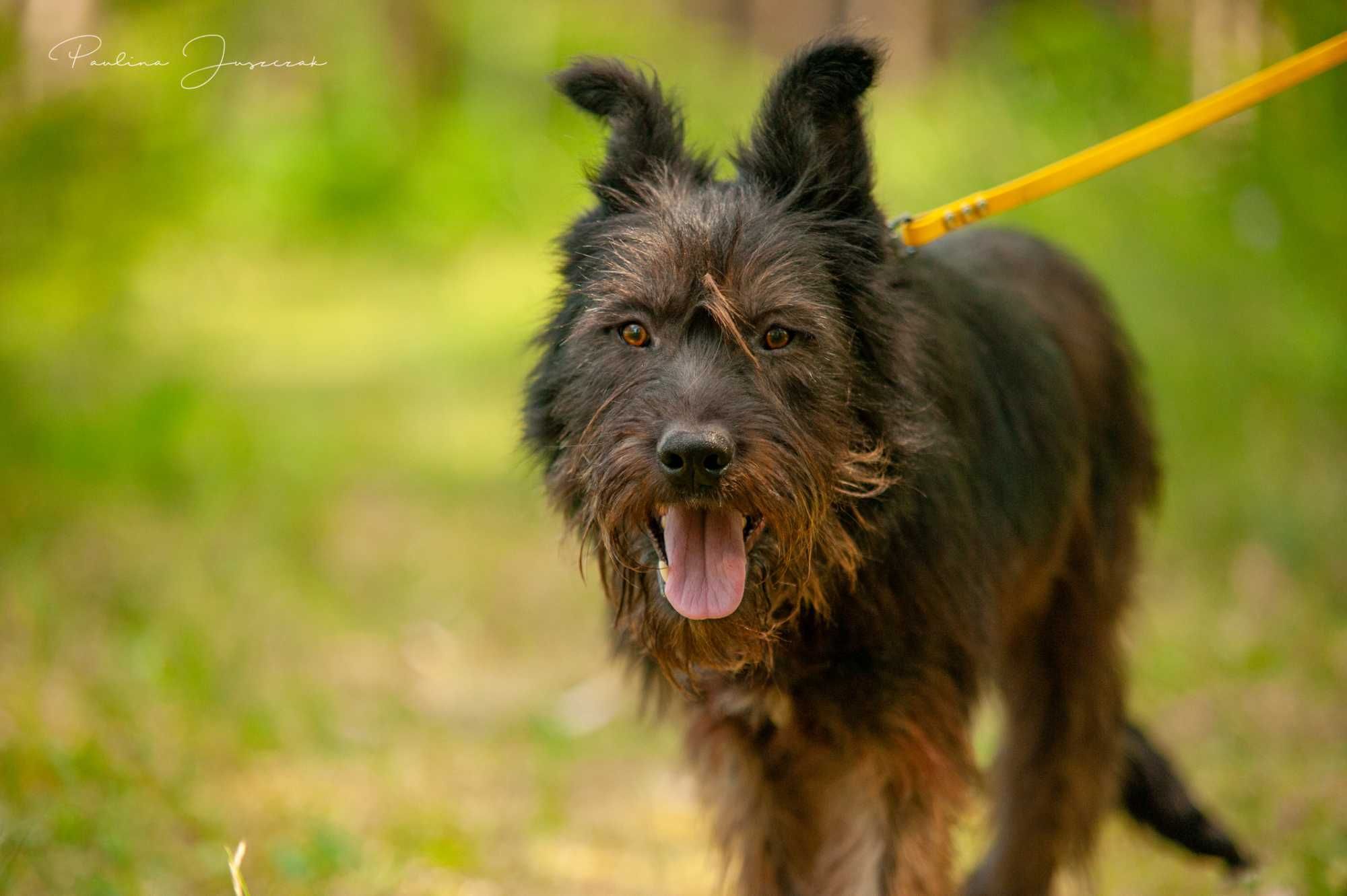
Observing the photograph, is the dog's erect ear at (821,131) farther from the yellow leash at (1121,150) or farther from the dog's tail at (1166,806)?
the dog's tail at (1166,806)

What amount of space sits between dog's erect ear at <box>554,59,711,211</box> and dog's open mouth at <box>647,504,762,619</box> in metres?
0.89

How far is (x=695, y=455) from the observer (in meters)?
3.03

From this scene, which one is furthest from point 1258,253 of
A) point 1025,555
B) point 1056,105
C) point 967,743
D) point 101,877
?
point 101,877

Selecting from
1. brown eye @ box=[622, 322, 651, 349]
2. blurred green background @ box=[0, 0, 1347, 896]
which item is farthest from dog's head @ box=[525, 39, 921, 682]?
blurred green background @ box=[0, 0, 1347, 896]

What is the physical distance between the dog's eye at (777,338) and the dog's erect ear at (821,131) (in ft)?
1.18

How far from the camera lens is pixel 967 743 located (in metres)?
3.67

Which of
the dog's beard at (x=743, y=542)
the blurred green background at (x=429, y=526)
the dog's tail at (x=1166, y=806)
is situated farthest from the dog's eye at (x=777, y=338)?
the dog's tail at (x=1166, y=806)

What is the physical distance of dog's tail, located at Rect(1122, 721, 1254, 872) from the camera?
4.68 m

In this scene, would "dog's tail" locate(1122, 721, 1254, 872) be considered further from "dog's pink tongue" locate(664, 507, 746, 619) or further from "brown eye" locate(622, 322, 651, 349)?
"brown eye" locate(622, 322, 651, 349)

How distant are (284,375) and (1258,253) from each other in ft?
26.2

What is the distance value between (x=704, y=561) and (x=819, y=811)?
3.41 ft

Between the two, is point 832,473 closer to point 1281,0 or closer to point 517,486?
point 1281,0

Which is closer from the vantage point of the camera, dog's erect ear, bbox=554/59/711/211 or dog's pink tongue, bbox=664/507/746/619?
dog's pink tongue, bbox=664/507/746/619

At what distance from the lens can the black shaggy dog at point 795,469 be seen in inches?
127
